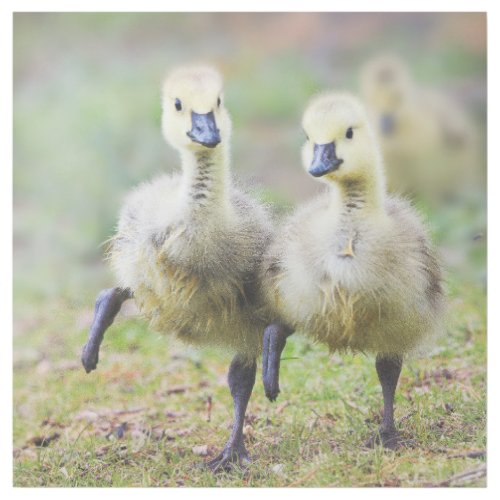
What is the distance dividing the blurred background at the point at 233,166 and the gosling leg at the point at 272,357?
26 cm

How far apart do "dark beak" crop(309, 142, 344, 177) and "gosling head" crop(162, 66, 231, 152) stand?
28 cm

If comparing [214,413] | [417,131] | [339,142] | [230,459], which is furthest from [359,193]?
[417,131]

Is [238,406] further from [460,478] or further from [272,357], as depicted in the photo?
[460,478]

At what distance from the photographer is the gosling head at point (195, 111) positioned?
9.08 feet

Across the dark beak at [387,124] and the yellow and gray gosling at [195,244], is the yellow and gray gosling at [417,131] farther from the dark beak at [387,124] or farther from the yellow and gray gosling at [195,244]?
the yellow and gray gosling at [195,244]

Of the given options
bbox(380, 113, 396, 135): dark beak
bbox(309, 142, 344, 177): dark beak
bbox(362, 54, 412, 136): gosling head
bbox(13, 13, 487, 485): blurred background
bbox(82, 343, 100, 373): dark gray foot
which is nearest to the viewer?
bbox(309, 142, 344, 177): dark beak

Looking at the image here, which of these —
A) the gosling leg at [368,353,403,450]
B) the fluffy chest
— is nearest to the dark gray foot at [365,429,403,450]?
the gosling leg at [368,353,403,450]

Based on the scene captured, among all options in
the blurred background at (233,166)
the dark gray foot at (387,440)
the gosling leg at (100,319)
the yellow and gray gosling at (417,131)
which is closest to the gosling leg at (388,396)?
the dark gray foot at (387,440)

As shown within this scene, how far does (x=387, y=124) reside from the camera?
432 centimetres

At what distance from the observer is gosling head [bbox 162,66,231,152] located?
2.77 metres

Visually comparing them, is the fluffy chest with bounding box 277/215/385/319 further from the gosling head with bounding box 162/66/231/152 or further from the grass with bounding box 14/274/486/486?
the grass with bounding box 14/274/486/486

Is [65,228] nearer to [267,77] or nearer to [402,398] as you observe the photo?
[267,77]

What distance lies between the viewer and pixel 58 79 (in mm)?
3812
